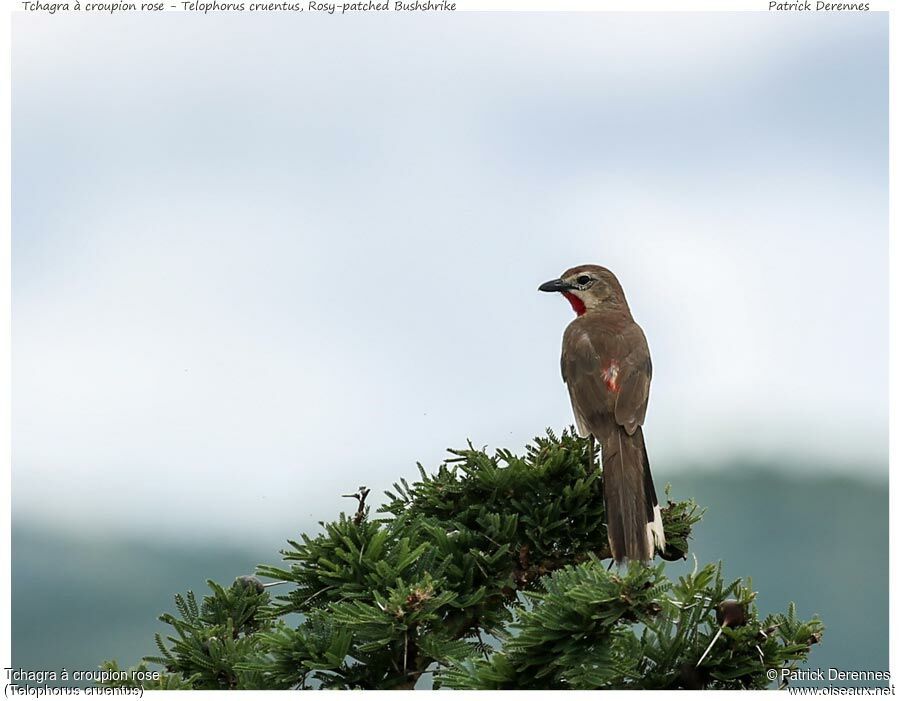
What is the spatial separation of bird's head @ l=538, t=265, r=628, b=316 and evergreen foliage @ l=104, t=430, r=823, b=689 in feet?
6.84

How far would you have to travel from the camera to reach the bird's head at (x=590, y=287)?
6.66 metres

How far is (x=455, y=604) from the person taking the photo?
365 cm

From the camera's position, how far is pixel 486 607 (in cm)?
391

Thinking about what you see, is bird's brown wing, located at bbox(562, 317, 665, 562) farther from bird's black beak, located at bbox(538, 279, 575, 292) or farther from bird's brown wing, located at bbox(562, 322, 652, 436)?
bird's black beak, located at bbox(538, 279, 575, 292)

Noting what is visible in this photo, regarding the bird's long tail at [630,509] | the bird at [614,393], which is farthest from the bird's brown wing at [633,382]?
the bird's long tail at [630,509]

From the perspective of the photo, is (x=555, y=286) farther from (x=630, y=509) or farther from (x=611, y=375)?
(x=630, y=509)

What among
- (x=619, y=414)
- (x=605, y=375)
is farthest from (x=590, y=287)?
(x=619, y=414)

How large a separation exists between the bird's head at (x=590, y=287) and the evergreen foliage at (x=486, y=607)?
2.08 meters

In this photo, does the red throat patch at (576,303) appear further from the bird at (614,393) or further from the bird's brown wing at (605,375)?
the bird's brown wing at (605,375)

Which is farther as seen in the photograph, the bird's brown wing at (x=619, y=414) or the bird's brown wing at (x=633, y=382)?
the bird's brown wing at (x=633, y=382)

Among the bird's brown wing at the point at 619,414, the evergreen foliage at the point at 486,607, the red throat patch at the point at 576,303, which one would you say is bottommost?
the evergreen foliage at the point at 486,607

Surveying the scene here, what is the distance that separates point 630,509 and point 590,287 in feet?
8.93

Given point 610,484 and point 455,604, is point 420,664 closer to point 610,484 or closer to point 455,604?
point 455,604

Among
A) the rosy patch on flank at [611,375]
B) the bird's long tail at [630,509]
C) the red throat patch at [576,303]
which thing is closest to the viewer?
the bird's long tail at [630,509]
